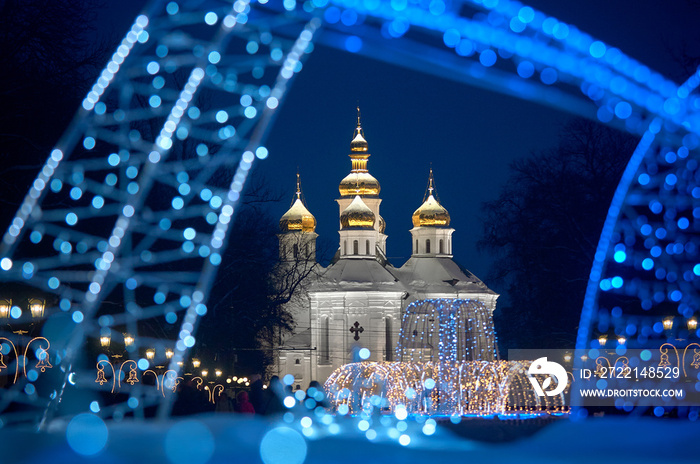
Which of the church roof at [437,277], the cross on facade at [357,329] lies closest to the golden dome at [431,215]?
the church roof at [437,277]

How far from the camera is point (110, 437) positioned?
5.00 meters

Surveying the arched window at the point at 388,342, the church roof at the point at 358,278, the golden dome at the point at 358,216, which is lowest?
the arched window at the point at 388,342

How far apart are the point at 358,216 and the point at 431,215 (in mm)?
7616

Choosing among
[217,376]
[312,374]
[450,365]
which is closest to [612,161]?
[450,365]

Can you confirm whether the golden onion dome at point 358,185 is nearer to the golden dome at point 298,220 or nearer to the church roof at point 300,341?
the golden dome at point 298,220

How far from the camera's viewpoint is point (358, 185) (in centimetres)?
8469

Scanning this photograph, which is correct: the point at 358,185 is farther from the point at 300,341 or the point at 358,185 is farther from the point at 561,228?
the point at 561,228

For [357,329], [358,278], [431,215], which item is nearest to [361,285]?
[358,278]

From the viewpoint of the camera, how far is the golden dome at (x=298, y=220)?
82.2 m

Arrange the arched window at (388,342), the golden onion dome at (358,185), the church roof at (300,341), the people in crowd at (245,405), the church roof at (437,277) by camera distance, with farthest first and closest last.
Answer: the golden onion dome at (358,185)
the church roof at (300,341)
the church roof at (437,277)
the arched window at (388,342)
the people in crowd at (245,405)

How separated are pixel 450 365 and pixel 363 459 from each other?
23.8 m

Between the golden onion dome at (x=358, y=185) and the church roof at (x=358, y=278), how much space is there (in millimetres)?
7631

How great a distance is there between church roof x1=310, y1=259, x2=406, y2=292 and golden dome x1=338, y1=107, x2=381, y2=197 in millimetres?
7623

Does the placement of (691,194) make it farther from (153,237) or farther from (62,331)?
(153,237)
